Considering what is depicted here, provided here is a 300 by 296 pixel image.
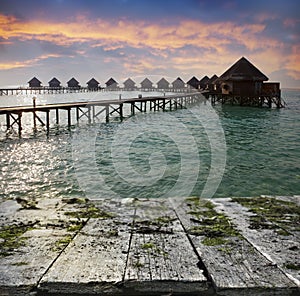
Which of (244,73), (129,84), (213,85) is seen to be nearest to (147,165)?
(244,73)

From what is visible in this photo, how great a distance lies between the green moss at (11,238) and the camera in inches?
99.7

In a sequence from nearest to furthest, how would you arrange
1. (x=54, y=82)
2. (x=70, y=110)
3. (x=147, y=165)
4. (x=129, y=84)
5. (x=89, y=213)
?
(x=89, y=213) < (x=147, y=165) < (x=70, y=110) < (x=54, y=82) < (x=129, y=84)

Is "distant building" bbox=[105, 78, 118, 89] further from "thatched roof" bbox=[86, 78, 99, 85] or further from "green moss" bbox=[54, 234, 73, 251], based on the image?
"green moss" bbox=[54, 234, 73, 251]

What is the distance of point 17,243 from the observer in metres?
2.64

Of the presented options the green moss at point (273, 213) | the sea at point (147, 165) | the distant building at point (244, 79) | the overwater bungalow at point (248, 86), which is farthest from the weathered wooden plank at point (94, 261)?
the distant building at point (244, 79)

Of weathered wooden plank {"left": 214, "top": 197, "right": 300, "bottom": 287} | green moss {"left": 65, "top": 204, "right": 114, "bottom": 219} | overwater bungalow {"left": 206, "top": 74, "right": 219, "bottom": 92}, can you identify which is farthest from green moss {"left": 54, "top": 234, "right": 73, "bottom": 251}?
overwater bungalow {"left": 206, "top": 74, "right": 219, "bottom": 92}

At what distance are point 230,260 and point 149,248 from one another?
0.65 meters

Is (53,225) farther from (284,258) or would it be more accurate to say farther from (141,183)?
(141,183)

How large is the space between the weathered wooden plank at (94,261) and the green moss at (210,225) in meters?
0.68

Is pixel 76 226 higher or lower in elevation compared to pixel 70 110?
lower

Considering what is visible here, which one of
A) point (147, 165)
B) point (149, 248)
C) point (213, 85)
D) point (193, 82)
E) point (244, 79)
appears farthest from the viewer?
point (193, 82)

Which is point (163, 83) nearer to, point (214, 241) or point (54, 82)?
point (54, 82)

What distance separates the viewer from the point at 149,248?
101 inches

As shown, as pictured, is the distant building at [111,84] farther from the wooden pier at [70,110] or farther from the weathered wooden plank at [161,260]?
the weathered wooden plank at [161,260]
